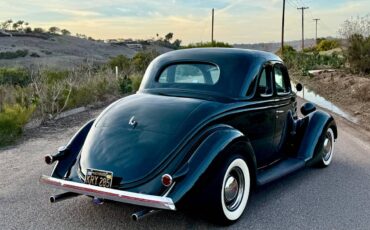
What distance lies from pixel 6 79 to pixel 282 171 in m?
15.9

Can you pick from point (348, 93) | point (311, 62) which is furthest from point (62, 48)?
point (348, 93)

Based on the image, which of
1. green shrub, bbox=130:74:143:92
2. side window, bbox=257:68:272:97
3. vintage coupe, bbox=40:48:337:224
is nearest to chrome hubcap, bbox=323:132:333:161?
vintage coupe, bbox=40:48:337:224

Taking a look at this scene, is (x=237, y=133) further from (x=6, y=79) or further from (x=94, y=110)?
(x=6, y=79)

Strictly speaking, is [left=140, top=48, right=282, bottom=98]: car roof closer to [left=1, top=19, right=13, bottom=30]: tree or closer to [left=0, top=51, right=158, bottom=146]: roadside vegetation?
[left=0, top=51, right=158, bottom=146]: roadside vegetation

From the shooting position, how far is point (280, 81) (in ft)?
21.3

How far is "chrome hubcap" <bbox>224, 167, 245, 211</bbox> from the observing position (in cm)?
466

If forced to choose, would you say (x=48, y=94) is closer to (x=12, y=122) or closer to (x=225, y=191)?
(x=12, y=122)

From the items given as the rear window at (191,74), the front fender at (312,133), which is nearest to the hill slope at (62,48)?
the front fender at (312,133)

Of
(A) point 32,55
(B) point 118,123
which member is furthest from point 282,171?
(A) point 32,55

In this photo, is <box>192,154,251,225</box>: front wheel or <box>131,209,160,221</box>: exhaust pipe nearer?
<box>131,209,160,221</box>: exhaust pipe

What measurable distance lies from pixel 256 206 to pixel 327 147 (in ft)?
7.80

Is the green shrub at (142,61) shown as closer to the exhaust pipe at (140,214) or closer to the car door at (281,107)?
the car door at (281,107)

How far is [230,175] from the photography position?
4699 millimetres

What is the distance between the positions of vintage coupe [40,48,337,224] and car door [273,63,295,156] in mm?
16
